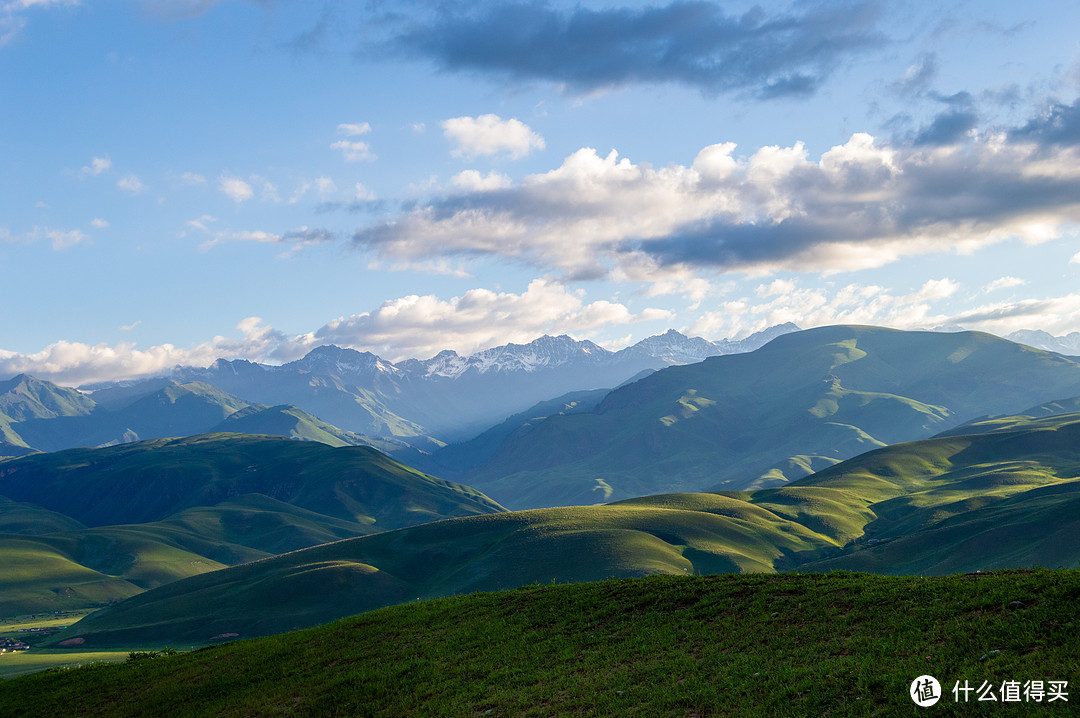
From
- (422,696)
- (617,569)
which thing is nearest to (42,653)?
(617,569)

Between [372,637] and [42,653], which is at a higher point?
[372,637]

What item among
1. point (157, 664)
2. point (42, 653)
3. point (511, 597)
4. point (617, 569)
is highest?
point (511, 597)

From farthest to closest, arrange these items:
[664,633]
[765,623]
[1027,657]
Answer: [664,633] → [765,623] → [1027,657]

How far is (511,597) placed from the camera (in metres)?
51.8

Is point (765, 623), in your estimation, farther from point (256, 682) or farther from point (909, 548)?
point (909, 548)

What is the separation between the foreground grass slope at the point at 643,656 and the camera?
82.2ft

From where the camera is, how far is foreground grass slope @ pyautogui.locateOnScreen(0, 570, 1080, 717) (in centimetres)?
2505

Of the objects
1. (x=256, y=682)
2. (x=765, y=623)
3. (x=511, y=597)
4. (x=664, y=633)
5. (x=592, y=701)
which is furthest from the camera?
(x=511, y=597)

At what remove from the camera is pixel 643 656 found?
1355 inches

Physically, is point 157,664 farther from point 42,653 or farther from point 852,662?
point 42,653

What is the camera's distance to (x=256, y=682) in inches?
1694

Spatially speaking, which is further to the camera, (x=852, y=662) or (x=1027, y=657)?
(x=852, y=662)

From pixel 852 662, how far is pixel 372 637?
3150 cm

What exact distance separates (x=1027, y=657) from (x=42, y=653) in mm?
235497
